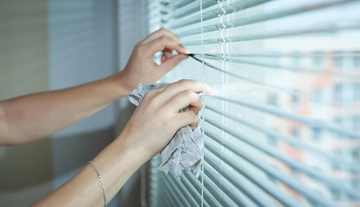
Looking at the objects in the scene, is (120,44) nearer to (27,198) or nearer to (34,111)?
(34,111)

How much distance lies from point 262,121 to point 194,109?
175mm

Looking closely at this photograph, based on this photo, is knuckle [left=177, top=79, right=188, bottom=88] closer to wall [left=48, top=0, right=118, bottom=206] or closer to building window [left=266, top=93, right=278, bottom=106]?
building window [left=266, top=93, right=278, bottom=106]

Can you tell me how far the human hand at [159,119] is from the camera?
75 cm

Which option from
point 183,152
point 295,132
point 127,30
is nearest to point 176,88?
point 183,152

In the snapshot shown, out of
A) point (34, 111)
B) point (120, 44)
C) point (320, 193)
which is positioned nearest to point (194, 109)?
point (320, 193)

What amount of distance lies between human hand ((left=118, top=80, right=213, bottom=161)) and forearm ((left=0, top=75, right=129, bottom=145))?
45cm

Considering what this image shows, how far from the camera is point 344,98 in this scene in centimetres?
44

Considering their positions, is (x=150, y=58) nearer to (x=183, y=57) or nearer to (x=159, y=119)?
(x=183, y=57)

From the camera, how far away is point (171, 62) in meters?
1.07

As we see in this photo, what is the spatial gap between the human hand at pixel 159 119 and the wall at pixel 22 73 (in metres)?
1.03

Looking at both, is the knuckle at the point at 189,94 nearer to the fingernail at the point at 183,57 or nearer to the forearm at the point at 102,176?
the forearm at the point at 102,176

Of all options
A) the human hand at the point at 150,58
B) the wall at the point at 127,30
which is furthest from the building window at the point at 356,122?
the wall at the point at 127,30

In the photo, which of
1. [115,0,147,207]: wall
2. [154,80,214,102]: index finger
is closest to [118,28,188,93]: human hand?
[154,80,214,102]: index finger

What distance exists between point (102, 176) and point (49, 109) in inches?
21.3
